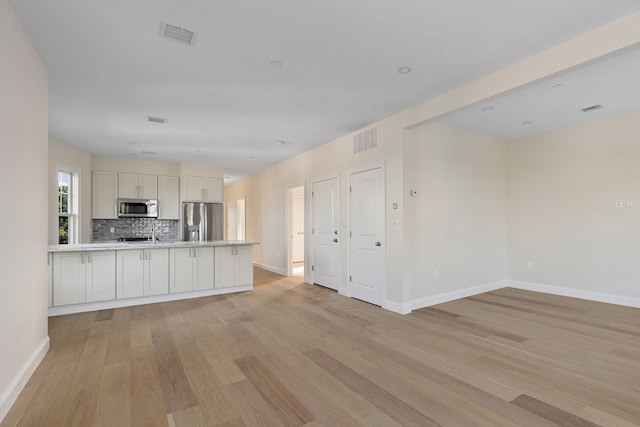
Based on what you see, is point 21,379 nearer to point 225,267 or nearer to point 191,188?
point 225,267

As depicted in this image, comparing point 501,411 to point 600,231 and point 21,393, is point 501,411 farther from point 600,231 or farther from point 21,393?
point 600,231

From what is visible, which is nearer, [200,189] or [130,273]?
[130,273]

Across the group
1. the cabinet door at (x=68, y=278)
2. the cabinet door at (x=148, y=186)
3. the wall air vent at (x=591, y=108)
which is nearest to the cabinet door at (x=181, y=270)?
the cabinet door at (x=68, y=278)

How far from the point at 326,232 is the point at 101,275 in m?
3.60

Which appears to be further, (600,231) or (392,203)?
(600,231)

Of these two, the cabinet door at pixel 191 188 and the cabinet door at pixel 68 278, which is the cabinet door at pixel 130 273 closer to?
the cabinet door at pixel 68 278

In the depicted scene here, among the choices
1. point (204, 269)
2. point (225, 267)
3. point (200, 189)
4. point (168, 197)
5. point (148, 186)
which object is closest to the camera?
point (204, 269)

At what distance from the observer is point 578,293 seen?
5.09 m

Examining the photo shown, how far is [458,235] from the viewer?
5.19 m

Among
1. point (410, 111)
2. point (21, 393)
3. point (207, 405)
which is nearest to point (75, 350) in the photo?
point (21, 393)

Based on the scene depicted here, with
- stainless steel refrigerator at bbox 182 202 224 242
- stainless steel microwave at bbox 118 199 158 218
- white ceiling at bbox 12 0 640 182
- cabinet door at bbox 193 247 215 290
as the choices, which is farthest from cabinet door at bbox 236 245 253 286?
stainless steel microwave at bbox 118 199 158 218

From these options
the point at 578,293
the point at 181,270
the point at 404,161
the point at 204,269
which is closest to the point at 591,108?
the point at 404,161

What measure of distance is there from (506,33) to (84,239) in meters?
7.68

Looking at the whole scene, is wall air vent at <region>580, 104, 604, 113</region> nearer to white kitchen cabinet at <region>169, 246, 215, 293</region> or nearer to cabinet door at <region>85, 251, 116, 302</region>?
white kitchen cabinet at <region>169, 246, 215, 293</region>
